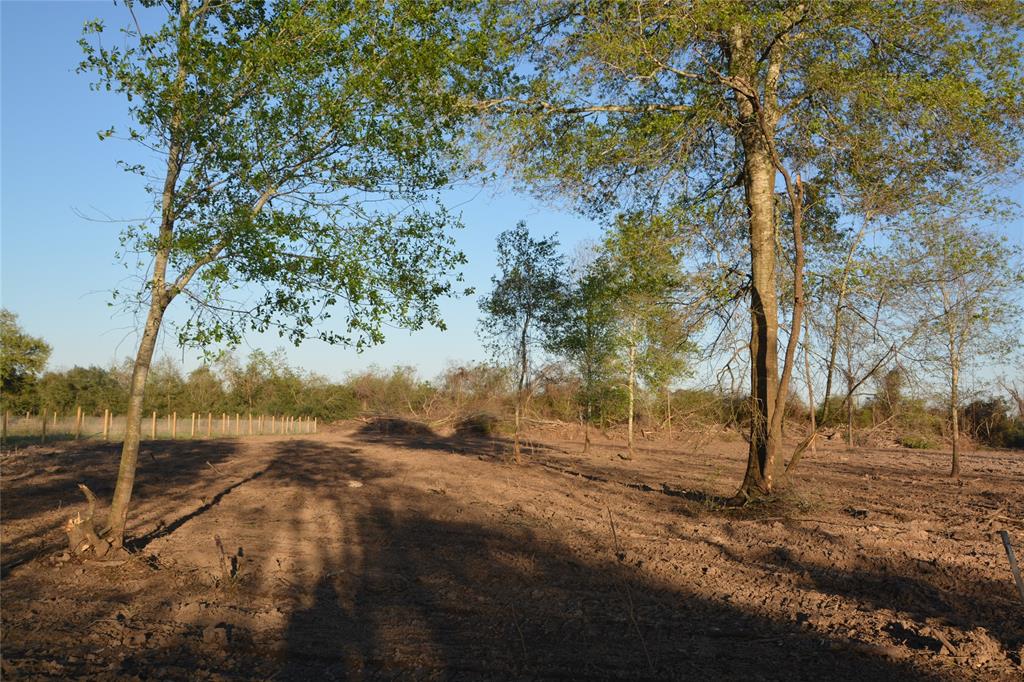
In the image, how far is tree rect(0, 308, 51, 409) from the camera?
34.8m

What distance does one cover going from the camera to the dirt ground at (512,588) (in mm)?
5215

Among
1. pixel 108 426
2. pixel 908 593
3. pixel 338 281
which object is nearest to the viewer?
pixel 908 593

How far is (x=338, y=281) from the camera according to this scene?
8.27 metres

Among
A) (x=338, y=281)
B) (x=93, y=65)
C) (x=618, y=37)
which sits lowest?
(x=338, y=281)

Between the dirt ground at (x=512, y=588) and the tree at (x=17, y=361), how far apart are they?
85.9ft

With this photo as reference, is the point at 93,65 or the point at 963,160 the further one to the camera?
the point at 963,160

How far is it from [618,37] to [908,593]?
25.3 ft

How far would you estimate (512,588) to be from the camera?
23.7 feet

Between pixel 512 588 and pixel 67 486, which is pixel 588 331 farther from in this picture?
pixel 512 588

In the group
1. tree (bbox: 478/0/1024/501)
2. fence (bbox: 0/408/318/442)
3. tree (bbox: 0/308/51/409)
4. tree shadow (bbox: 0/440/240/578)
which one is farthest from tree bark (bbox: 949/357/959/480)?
tree (bbox: 0/308/51/409)

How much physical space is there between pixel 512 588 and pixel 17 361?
39.4 metres

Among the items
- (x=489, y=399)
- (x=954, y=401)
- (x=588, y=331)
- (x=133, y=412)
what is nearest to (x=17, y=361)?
(x=489, y=399)

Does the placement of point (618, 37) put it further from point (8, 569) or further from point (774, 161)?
point (8, 569)

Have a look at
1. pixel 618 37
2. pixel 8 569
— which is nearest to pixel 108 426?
pixel 8 569
